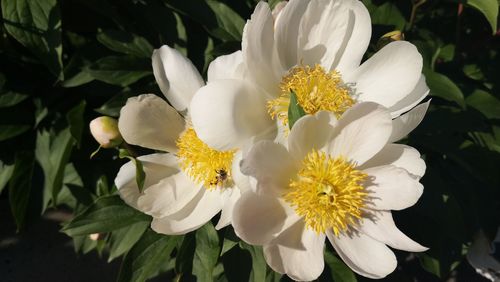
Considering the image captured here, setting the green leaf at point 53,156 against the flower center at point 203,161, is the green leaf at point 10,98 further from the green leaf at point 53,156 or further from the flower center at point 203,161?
the flower center at point 203,161

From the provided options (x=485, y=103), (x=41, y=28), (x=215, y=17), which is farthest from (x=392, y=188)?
(x=41, y=28)

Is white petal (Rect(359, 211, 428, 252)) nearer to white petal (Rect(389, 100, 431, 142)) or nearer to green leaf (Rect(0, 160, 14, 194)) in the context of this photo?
white petal (Rect(389, 100, 431, 142))

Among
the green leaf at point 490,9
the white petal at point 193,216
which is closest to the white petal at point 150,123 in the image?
the white petal at point 193,216

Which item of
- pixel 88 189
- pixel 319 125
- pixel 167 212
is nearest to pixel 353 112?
pixel 319 125

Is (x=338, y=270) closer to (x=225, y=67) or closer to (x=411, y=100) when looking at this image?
(x=411, y=100)

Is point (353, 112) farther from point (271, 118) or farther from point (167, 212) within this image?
point (167, 212)

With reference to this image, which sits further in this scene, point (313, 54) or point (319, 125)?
point (313, 54)

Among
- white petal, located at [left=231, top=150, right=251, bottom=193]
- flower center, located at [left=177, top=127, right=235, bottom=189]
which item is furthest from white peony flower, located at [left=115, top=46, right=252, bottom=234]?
white petal, located at [left=231, top=150, right=251, bottom=193]
